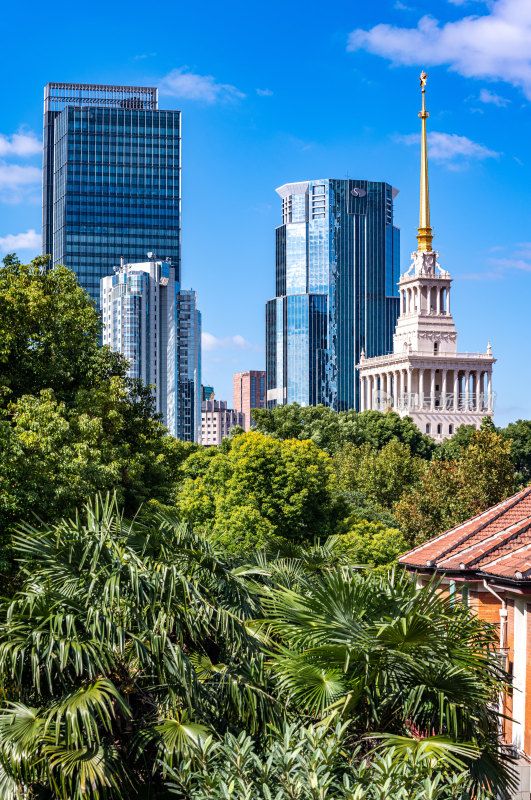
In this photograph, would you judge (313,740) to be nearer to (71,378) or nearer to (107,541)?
(107,541)

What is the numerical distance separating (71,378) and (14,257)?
4.76 meters

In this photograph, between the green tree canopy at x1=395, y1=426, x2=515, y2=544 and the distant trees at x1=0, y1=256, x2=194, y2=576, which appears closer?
the distant trees at x1=0, y1=256, x2=194, y2=576

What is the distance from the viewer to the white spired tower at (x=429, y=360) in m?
132

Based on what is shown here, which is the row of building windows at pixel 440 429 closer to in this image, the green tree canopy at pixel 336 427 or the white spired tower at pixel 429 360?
the white spired tower at pixel 429 360

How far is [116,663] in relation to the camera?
46.2ft

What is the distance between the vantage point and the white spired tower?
5217 inches

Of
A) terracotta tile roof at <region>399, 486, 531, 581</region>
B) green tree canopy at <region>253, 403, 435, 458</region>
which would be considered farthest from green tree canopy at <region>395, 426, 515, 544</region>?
terracotta tile roof at <region>399, 486, 531, 581</region>

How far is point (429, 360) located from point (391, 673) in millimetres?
121624

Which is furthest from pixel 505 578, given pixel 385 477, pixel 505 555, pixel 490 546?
pixel 385 477

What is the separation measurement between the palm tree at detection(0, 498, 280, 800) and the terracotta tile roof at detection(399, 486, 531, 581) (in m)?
5.03

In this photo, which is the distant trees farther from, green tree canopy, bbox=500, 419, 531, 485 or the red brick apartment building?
green tree canopy, bbox=500, 419, 531, 485

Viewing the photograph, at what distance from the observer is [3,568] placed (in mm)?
22047

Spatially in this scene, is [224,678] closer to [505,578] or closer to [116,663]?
[116,663]

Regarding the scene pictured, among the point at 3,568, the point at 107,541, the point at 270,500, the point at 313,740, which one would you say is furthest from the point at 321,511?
the point at 313,740
